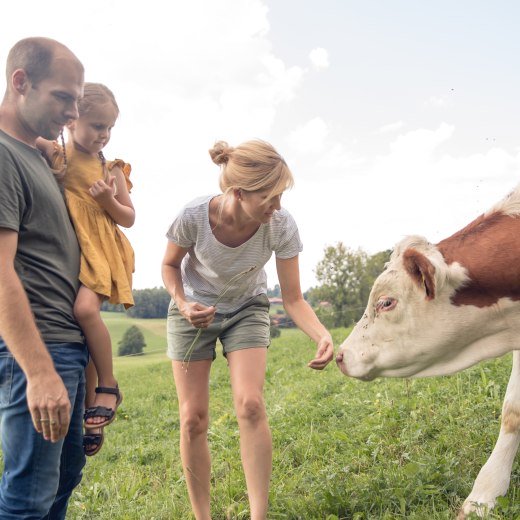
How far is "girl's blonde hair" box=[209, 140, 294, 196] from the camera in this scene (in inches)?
133

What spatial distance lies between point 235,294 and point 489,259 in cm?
153

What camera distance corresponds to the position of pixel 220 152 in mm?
3650

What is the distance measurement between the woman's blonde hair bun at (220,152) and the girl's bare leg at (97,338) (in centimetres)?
119

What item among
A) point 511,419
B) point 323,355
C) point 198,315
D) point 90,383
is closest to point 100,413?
point 90,383

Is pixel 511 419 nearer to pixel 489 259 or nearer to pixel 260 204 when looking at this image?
pixel 489 259

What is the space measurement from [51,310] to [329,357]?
5.11 ft

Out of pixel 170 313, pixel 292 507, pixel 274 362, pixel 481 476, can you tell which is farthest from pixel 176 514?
pixel 274 362

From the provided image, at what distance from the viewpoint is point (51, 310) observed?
8.52 feet

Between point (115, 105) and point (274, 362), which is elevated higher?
point (115, 105)

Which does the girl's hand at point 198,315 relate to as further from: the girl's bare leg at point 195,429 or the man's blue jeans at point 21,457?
the man's blue jeans at point 21,457

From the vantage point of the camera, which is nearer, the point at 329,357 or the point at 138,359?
the point at 329,357

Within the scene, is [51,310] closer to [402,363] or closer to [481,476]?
[402,363]

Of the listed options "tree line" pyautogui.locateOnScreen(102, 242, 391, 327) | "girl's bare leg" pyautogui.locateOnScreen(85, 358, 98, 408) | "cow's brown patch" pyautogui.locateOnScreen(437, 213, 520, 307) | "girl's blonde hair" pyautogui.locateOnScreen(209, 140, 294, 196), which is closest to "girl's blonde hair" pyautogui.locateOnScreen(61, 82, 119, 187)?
"girl's blonde hair" pyautogui.locateOnScreen(209, 140, 294, 196)

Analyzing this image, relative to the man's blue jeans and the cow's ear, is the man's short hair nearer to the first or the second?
the man's blue jeans
